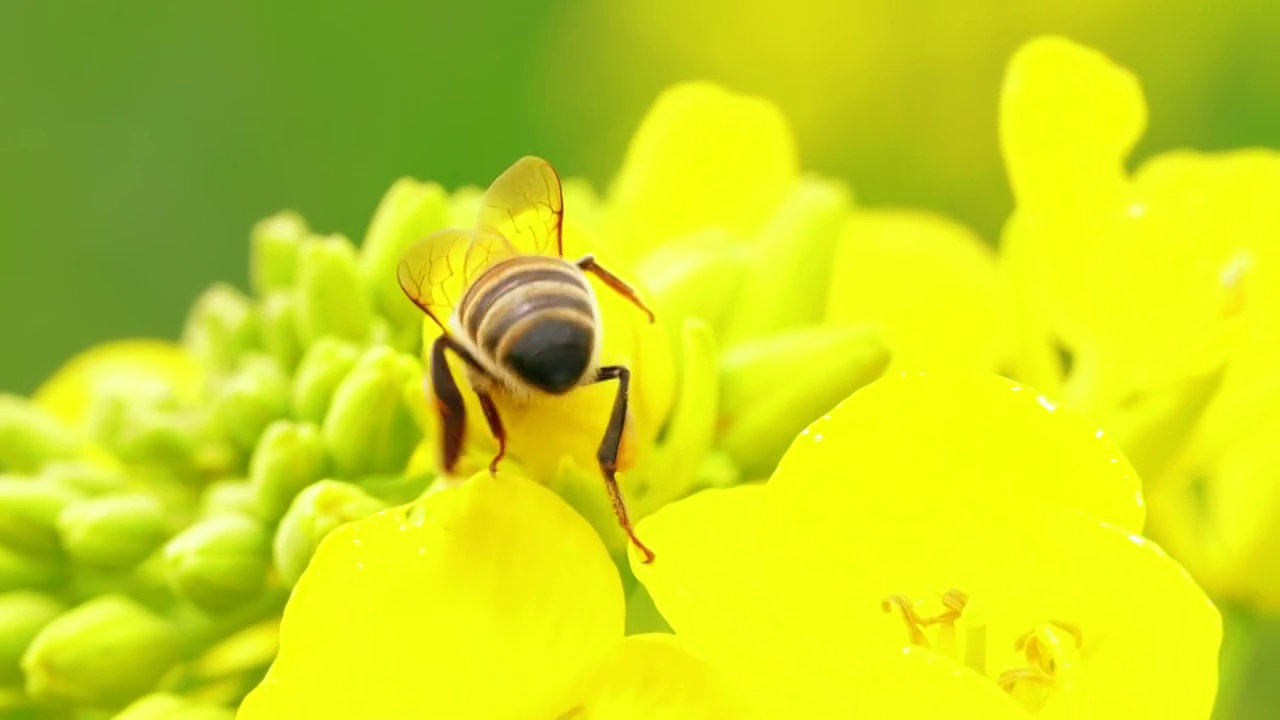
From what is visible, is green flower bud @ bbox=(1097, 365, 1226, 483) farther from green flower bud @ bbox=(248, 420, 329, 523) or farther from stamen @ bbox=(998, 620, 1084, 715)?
green flower bud @ bbox=(248, 420, 329, 523)

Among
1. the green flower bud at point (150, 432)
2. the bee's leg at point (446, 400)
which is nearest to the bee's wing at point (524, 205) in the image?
the bee's leg at point (446, 400)

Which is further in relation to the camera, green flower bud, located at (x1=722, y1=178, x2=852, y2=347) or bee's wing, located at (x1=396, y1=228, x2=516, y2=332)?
green flower bud, located at (x1=722, y1=178, x2=852, y2=347)

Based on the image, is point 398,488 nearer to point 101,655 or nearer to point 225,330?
point 101,655

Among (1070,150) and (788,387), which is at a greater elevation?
(1070,150)

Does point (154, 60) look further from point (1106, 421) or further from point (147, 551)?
point (1106, 421)

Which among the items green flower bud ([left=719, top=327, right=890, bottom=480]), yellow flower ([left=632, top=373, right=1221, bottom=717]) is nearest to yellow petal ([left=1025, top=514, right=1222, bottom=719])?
yellow flower ([left=632, top=373, right=1221, bottom=717])

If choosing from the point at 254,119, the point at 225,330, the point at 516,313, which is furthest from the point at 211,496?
the point at 254,119

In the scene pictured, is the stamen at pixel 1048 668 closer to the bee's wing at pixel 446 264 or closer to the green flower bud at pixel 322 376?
the bee's wing at pixel 446 264
